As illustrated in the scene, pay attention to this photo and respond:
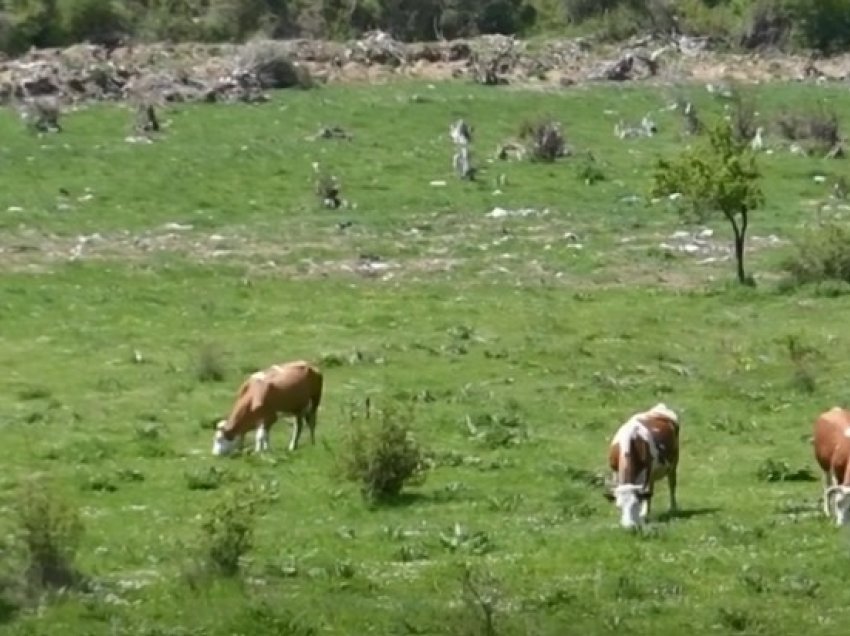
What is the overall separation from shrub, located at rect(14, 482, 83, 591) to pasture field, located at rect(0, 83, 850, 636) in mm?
397

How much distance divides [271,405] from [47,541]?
8471 mm

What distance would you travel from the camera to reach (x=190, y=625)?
53.6 ft

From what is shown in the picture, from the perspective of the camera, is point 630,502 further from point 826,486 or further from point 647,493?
point 826,486

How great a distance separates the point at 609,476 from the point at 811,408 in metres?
6.02

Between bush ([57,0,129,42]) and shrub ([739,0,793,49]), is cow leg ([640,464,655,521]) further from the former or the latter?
shrub ([739,0,793,49])

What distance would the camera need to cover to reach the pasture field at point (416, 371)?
17.5 meters

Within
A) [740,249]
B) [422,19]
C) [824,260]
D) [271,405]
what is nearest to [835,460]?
[271,405]

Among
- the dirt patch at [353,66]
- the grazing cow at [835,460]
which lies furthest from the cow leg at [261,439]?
the dirt patch at [353,66]

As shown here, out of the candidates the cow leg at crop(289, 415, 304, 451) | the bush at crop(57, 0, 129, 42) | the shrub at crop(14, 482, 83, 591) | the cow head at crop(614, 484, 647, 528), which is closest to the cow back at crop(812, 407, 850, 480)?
the cow head at crop(614, 484, 647, 528)

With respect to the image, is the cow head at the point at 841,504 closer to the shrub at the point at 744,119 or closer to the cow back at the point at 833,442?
the cow back at the point at 833,442

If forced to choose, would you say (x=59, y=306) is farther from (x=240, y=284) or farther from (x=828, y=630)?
(x=828, y=630)

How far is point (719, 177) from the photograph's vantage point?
38.9 meters

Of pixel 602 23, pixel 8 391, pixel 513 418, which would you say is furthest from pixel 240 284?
pixel 602 23

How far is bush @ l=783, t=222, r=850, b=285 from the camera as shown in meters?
38.4
